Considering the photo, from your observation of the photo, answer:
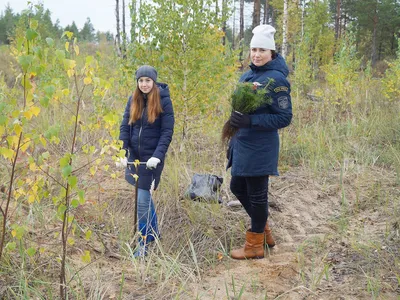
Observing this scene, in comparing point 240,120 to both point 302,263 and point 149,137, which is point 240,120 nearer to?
point 149,137

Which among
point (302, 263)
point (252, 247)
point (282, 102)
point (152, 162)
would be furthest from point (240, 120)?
point (302, 263)

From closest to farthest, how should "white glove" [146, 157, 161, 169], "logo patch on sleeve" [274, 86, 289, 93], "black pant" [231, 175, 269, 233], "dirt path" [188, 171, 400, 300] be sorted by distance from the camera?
"dirt path" [188, 171, 400, 300], "logo patch on sleeve" [274, 86, 289, 93], "black pant" [231, 175, 269, 233], "white glove" [146, 157, 161, 169]

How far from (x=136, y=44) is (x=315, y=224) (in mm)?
2858

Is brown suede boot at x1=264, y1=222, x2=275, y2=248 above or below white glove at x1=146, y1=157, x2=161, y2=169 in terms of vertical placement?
below

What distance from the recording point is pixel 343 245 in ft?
10.6

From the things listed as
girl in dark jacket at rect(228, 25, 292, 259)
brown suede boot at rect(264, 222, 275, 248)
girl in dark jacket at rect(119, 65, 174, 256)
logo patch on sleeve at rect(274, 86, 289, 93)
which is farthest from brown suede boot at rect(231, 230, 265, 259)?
logo patch on sleeve at rect(274, 86, 289, 93)

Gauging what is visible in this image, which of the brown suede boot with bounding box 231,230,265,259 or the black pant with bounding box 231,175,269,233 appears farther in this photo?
the brown suede boot with bounding box 231,230,265,259

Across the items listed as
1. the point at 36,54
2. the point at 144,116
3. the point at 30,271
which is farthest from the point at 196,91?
the point at 36,54

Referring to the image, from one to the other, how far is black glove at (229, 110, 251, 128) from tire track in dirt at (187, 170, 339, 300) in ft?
3.32

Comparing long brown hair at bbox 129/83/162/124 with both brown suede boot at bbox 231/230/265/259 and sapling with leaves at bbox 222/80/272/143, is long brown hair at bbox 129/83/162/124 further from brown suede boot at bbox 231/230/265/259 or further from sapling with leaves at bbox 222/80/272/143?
brown suede boot at bbox 231/230/265/259

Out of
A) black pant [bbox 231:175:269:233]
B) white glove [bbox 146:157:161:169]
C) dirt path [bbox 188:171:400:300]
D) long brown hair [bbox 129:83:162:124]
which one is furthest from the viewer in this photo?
long brown hair [bbox 129:83:162:124]

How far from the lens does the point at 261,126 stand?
2787 millimetres

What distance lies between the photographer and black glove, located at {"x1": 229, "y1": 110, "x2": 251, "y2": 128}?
2811 mm

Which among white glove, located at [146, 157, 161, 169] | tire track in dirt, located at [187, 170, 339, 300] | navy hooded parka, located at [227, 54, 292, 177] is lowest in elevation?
tire track in dirt, located at [187, 170, 339, 300]
